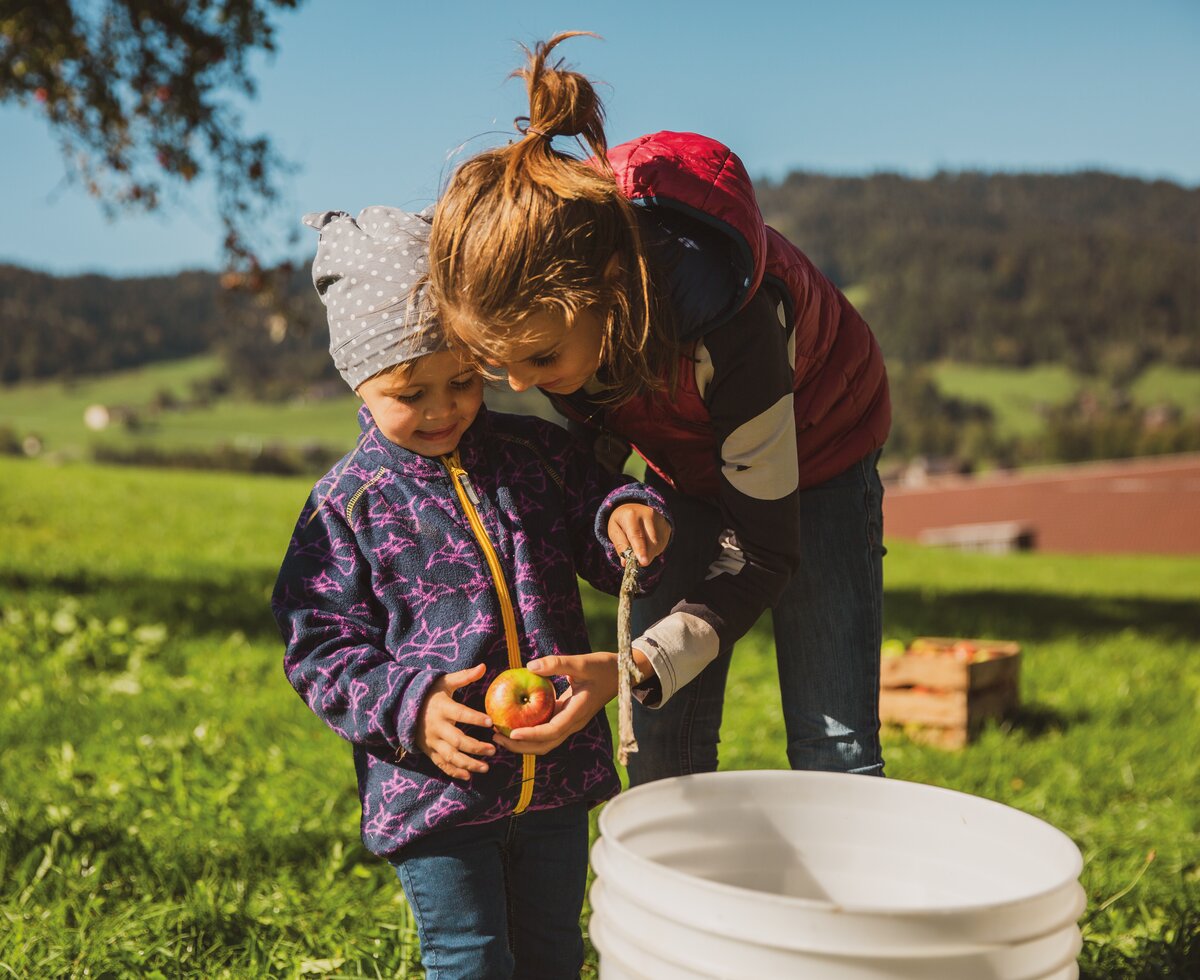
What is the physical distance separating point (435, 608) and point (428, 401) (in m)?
0.32

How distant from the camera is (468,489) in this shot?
1.83m

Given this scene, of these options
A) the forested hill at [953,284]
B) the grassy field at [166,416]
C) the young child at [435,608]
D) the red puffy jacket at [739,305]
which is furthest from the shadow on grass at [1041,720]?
the forested hill at [953,284]

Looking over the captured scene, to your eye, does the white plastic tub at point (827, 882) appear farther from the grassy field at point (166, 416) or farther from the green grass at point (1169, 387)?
the green grass at point (1169, 387)

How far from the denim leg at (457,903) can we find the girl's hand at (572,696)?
20cm

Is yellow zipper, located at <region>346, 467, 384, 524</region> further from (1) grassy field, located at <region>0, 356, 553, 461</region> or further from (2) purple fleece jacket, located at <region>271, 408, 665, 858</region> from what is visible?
(1) grassy field, located at <region>0, 356, 553, 461</region>

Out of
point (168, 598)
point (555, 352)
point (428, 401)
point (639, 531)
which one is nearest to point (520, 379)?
point (555, 352)

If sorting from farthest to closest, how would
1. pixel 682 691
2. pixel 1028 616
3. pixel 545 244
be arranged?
pixel 1028 616
pixel 682 691
pixel 545 244

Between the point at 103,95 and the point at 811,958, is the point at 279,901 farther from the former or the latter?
the point at 103,95

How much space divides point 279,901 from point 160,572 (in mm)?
4705

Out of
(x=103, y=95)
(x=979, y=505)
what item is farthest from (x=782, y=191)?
(x=103, y=95)

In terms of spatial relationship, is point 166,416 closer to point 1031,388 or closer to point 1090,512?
point 1090,512

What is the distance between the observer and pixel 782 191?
12406 centimetres

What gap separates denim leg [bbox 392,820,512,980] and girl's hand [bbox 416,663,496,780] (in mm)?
176

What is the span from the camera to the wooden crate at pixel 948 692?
442 centimetres
